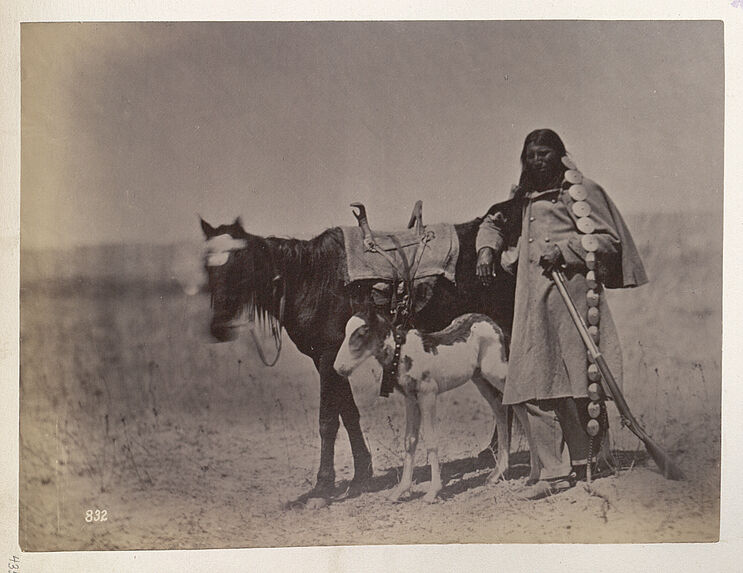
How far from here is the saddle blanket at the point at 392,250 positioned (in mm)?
2582

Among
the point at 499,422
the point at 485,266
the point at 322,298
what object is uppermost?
the point at 485,266

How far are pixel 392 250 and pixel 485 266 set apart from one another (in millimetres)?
320

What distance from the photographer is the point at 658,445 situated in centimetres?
→ 261

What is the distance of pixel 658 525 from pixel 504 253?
3.50 ft

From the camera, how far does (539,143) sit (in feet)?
8.52

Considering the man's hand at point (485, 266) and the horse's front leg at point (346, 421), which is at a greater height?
the man's hand at point (485, 266)

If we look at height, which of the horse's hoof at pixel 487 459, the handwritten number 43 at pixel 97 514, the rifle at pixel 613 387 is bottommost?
the handwritten number 43 at pixel 97 514

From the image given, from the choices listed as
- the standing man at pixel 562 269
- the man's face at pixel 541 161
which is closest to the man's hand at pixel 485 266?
the standing man at pixel 562 269

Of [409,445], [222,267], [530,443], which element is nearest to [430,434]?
[409,445]

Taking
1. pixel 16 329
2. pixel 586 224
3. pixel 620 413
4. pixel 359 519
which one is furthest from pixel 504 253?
pixel 16 329

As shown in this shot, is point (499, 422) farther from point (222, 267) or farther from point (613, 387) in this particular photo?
point (222, 267)

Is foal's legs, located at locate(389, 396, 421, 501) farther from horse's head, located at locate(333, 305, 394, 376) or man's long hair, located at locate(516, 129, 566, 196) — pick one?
man's long hair, located at locate(516, 129, 566, 196)

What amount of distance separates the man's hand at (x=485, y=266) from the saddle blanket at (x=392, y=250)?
9 cm

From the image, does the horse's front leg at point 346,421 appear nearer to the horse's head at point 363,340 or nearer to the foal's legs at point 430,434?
the horse's head at point 363,340
